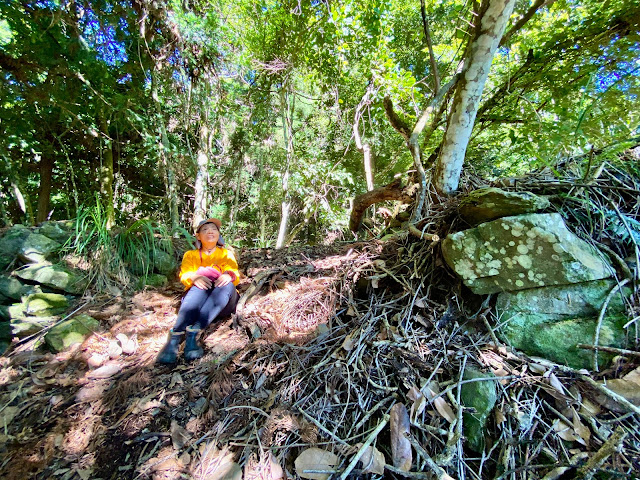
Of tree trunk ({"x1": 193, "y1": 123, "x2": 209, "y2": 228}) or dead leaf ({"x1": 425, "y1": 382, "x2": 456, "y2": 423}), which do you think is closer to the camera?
dead leaf ({"x1": 425, "y1": 382, "x2": 456, "y2": 423})

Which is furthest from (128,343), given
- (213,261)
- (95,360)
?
(213,261)

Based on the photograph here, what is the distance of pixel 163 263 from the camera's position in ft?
11.5

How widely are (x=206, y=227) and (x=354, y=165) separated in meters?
8.91

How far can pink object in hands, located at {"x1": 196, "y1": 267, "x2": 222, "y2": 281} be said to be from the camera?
2719 mm

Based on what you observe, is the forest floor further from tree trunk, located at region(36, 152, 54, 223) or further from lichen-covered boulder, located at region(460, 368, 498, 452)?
tree trunk, located at region(36, 152, 54, 223)

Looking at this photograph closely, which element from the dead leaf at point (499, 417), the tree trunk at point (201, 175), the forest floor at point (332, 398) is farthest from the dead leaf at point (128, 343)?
the tree trunk at point (201, 175)

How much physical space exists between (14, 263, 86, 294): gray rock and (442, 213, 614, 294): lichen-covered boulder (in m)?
A: 3.87

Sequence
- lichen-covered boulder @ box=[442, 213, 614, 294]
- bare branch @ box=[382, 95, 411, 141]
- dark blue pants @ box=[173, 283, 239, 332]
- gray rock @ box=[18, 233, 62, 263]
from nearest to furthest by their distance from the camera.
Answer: lichen-covered boulder @ box=[442, 213, 614, 294]
dark blue pants @ box=[173, 283, 239, 332]
gray rock @ box=[18, 233, 62, 263]
bare branch @ box=[382, 95, 411, 141]

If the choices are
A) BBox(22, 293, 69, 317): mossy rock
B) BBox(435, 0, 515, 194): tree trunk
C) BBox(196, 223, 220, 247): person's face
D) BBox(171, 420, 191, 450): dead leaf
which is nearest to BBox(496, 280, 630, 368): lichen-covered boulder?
Answer: BBox(435, 0, 515, 194): tree trunk

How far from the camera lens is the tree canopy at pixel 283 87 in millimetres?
2760

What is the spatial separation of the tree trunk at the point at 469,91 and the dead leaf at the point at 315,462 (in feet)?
7.56

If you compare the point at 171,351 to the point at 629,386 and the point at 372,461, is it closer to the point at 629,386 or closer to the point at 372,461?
the point at 372,461

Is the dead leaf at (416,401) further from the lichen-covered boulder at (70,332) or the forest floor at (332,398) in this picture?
the lichen-covered boulder at (70,332)

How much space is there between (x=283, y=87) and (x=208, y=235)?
17.9 feet
